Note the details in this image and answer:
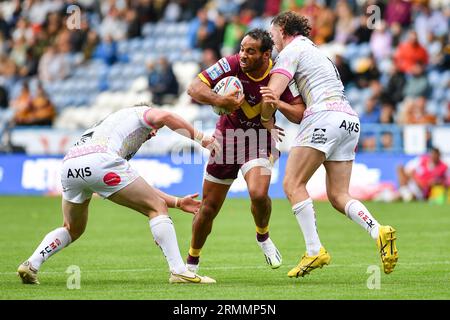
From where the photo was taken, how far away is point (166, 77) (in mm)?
26328

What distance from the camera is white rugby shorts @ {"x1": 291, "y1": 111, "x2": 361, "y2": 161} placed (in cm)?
1052

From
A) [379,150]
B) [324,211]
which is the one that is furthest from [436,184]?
[324,211]

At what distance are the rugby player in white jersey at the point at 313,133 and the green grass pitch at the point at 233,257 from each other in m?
0.62

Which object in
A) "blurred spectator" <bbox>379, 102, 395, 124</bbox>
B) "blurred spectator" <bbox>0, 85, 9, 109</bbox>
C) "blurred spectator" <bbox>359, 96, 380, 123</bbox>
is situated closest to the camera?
"blurred spectator" <bbox>379, 102, 395, 124</bbox>

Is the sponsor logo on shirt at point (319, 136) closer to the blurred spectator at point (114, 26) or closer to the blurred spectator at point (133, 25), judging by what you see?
the blurred spectator at point (114, 26)

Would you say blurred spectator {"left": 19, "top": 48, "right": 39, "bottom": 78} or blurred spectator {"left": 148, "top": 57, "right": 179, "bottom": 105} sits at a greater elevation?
blurred spectator {"left": 19, "top": 48, "right": 39, "bottom": 78}

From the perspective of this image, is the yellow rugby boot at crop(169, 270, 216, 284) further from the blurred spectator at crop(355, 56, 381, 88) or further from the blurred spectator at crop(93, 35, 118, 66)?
the blurred spectator at crop(93, 35, 118, 66)

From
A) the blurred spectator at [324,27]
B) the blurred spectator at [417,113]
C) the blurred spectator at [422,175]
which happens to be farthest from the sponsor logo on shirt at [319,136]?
the blurred spectator at [324,27]

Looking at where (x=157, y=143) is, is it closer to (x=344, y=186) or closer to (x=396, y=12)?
(x=396, y=12)

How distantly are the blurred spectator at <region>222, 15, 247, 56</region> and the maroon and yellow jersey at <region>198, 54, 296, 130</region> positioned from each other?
15.7 metres

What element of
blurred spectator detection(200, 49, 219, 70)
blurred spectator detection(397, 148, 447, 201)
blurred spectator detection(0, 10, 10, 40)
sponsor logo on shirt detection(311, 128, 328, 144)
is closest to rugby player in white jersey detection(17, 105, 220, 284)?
sponsor logo on shirt detection(311, 128, 328, 144)

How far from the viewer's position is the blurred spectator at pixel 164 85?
86.1 ft

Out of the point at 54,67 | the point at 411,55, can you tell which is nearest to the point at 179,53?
the point at 54,67

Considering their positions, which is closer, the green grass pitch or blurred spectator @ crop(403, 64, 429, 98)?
the green grass pitch
